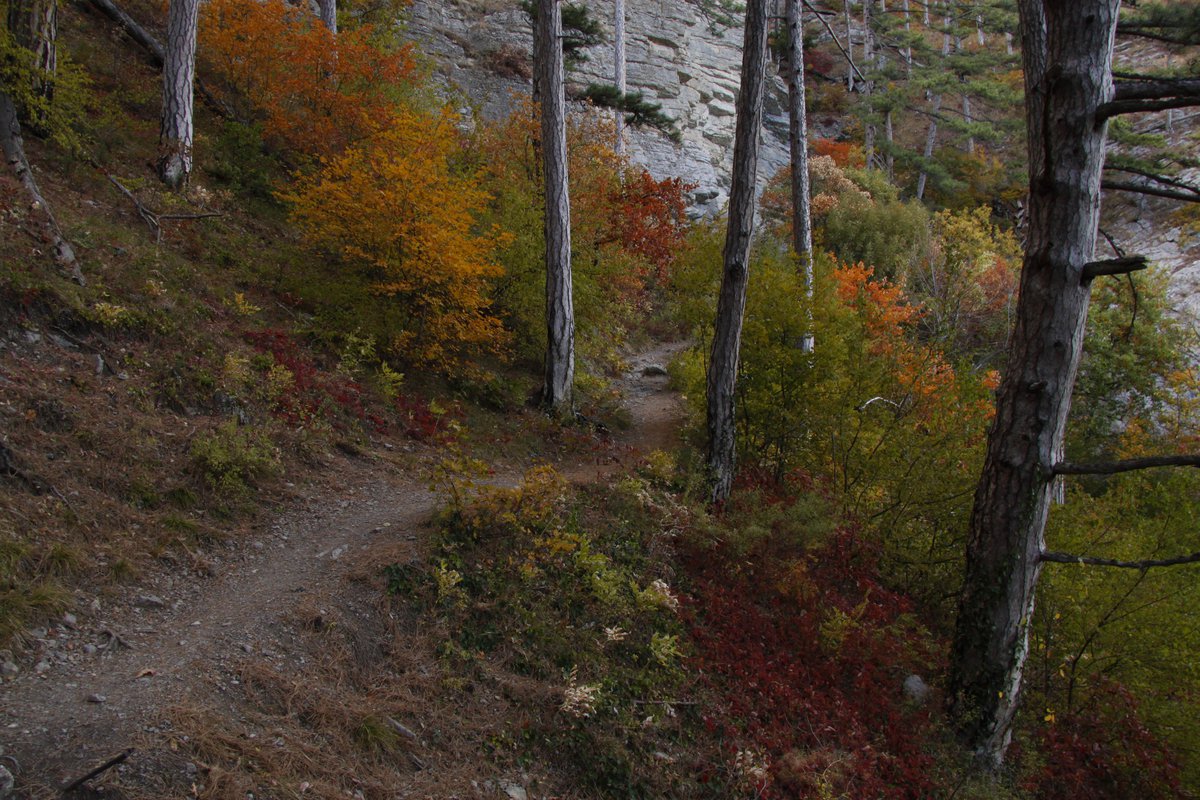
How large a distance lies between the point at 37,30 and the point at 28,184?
7.88 ft

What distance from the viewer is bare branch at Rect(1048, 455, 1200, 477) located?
411cm

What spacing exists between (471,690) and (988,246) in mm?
22682

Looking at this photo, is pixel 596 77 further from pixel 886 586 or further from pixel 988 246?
pixel 886 586

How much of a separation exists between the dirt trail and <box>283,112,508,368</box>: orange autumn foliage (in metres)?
3.15

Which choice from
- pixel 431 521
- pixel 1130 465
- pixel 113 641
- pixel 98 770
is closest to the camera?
pixel 98 770

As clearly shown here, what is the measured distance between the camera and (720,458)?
849cm

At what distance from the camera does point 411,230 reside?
9.08 m

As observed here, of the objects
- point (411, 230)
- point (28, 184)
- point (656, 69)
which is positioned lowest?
point (411, 230)

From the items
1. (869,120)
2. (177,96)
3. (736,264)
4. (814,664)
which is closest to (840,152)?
(869,120)

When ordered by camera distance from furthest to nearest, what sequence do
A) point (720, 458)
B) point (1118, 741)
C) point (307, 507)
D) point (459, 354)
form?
point (459, 354), point (720, 458), point (307, 507), point (1118, 741)

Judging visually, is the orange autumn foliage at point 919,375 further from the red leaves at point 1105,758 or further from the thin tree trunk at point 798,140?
the thin tree trunk at point 798,140

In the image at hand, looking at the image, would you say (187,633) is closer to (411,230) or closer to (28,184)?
(28,184)

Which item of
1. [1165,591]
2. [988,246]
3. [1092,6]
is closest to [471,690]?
[1165,591]

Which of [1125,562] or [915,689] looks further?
[915,689]
